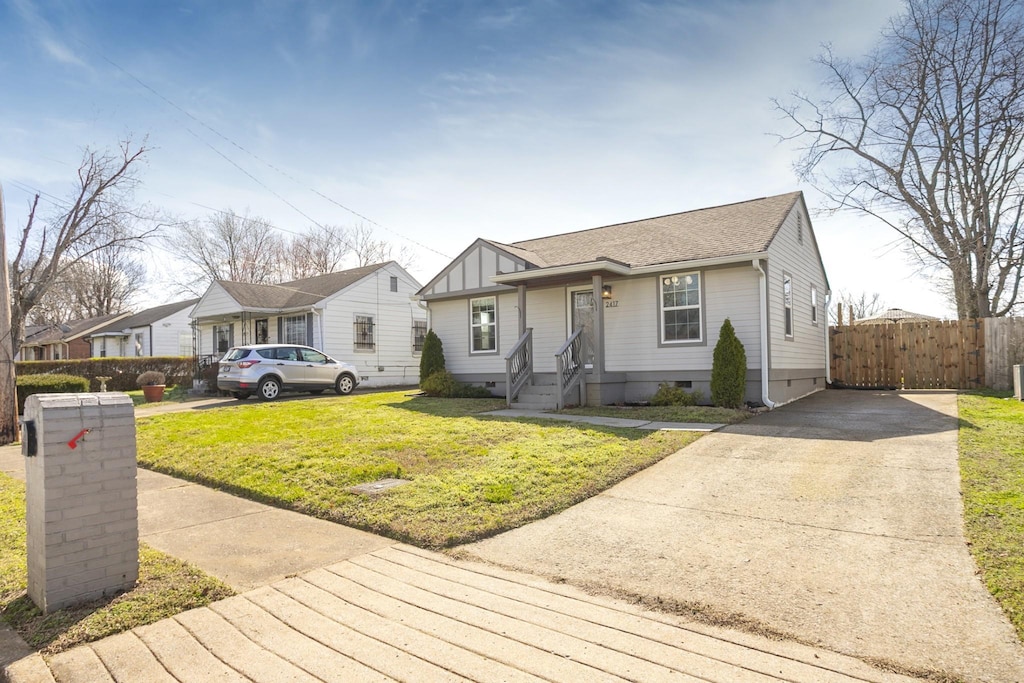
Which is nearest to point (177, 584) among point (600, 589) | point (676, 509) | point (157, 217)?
point (600, 589)

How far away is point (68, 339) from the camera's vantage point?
126ft

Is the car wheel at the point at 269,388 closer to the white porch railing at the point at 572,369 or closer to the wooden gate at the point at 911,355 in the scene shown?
the white porch railing at the point at 572,369

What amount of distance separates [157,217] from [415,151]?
9.67 m

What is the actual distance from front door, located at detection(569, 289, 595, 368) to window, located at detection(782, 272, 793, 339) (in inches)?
169

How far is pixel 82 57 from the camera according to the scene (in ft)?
38.4

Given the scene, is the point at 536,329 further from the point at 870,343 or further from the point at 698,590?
the point at 698,590

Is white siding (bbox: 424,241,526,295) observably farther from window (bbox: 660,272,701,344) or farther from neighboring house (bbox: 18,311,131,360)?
neighboring house (bbox: 18,311,131,360)

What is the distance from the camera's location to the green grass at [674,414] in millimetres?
9848

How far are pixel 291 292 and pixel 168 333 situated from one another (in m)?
14.1

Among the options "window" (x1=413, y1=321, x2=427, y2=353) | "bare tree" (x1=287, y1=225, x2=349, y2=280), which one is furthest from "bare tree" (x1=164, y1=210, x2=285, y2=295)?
"window" (x1=413, y1=321, x2=427, y2=353)

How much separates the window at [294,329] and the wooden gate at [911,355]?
17402 millimetres

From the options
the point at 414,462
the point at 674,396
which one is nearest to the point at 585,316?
the point at 674,396

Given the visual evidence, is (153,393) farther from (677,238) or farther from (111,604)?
(111,604)

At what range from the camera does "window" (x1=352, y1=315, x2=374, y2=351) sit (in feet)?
→ 68.7
